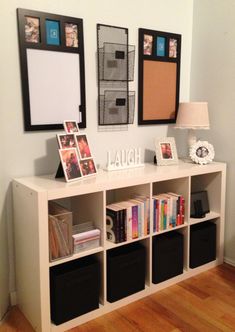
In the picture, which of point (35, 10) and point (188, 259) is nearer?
point (35, 10)

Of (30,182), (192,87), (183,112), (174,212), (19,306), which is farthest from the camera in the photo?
(192,87)

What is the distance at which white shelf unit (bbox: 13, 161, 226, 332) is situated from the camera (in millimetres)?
1810

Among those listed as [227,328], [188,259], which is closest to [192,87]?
[188,259]

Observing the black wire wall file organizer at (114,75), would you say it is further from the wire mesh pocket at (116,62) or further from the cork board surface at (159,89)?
the cork board surface at (159,89)

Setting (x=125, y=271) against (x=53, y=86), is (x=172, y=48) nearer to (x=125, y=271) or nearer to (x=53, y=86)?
(x=53, y=86)

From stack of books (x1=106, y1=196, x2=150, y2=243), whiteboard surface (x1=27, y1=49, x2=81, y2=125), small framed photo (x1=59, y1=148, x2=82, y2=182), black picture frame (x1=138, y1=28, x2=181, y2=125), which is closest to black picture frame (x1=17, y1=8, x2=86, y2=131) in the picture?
whiteboard surface (x1=27, y1=49, x2=81, y2=125)

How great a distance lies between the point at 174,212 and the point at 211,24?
4.97 feet

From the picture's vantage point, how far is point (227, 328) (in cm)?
198

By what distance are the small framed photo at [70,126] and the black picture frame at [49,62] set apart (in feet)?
0.38

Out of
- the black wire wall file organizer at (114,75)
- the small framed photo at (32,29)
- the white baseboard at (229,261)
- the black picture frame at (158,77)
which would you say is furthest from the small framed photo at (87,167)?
the white baseboard at (229,261)

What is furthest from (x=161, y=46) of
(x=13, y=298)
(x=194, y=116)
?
(x=13, y=298)

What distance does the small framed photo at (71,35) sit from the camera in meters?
2.17

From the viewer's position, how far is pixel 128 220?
7.07 ft

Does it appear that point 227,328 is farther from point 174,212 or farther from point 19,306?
point 19,306
